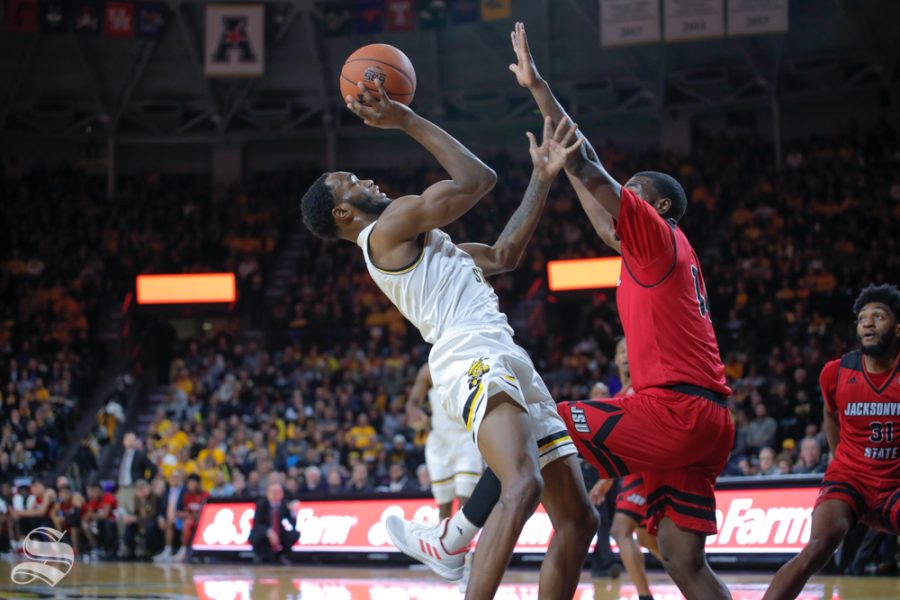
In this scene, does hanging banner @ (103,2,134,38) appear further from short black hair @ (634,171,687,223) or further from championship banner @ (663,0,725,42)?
short black hair @ (634,171,687,223)

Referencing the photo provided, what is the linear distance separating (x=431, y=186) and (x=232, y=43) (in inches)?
766

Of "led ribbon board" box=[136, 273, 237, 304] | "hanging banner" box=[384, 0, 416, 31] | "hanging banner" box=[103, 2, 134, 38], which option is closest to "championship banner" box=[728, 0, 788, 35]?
"hanging banner" box=[384, 0, 416, 31]

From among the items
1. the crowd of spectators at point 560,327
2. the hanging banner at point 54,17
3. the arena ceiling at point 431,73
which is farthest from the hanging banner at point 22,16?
the crowd of spectators at point 560,327

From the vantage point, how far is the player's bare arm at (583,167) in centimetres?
467

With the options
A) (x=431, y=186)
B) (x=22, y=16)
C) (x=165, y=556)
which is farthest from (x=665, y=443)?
(x=22, y=16)

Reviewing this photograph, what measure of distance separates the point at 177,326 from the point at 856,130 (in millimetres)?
17517

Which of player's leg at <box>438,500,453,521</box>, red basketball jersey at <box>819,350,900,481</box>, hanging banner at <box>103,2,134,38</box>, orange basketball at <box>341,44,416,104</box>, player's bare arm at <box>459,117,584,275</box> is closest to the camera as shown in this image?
orange basketball at <box>341,44,416,104</box>

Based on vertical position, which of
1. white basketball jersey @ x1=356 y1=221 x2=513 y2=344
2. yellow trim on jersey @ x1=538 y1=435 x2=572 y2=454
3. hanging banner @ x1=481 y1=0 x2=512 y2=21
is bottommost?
yellow trim on jersey @ x1=538 y1=435 x2=572 y2=454

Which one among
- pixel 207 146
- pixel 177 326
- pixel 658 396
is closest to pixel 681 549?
pixel 658 396

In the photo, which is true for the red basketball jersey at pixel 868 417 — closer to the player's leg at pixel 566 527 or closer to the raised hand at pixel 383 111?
the player's leg at pixel 566 527

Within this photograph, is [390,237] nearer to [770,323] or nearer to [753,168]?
[770,323]

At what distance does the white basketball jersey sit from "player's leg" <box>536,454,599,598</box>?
0.71 meters

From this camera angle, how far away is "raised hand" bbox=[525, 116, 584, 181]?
4719 mm

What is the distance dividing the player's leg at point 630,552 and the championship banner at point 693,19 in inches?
565
